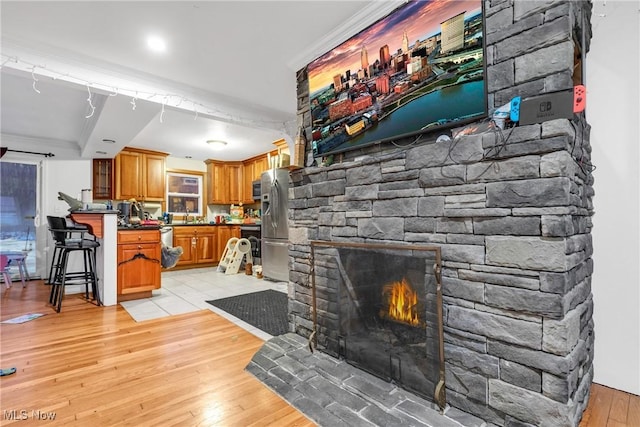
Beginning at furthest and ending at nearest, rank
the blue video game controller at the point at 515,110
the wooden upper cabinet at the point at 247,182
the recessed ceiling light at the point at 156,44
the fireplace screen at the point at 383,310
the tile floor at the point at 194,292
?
the wooden upper cabinet at the point at 247,182, the tile floor at the point at 194,292, the recessed ceiling light at the point at 156,44, the fireplace screen at the point at 383,310, the blue video game controller at the point at 515,110

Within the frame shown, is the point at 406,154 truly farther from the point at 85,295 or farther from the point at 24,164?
the point at 24,164

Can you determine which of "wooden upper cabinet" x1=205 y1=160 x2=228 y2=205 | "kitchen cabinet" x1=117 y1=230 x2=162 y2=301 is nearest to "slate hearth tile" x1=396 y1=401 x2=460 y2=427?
"kitchen cabinet" x1=117 y1=230 x2=162 y2=301

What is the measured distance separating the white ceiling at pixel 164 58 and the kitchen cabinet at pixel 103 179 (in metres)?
1.32

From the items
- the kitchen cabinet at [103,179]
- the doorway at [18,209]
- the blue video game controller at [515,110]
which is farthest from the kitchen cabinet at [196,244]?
the blue video game controller at [515,110]

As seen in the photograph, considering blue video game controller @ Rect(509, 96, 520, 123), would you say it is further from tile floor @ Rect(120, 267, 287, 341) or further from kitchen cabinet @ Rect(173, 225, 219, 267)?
kitchen cabinet @ Rect(173, 225, 219, 267)

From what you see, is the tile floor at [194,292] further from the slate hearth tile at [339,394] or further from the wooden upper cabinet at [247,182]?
the wooden upper cabinet at [247,182]

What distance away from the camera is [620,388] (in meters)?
1.66

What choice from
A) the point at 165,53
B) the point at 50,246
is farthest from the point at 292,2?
the point at 50,246

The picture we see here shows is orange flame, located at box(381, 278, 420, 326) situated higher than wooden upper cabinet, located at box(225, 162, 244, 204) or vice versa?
wooden upper cabinet, located at box(225, 162, 244, 204)

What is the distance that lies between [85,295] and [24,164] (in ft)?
9.30

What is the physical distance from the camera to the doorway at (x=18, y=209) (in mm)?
5027

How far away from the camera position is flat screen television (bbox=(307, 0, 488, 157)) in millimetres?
1517

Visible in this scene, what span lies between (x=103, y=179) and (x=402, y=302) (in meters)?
6.03

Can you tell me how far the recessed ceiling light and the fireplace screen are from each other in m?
1.98
